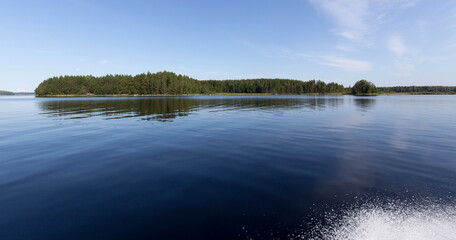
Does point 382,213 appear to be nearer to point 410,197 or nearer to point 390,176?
point 410,197

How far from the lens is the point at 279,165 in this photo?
11367 millimetres

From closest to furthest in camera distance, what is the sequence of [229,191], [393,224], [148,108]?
[393,224], [229,191], [148,108]

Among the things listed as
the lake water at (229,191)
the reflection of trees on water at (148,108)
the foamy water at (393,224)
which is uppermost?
the reflection of trees on water at (148,108)

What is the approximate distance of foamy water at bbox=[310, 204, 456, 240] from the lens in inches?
223

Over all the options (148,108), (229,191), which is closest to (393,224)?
(229,191)

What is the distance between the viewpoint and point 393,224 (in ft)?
20.2

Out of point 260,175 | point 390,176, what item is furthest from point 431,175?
point 260,175

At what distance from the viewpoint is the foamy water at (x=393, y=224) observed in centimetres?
566

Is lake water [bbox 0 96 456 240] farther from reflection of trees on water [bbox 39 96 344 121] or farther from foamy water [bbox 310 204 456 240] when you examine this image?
reflection of trees on water [bbox 39 96 344 121]

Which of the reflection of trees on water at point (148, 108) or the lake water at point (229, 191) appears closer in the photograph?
the lake water at point (229, 191)

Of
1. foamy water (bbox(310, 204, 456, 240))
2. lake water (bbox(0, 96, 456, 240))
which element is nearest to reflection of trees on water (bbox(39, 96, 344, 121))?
lake water (bbox(0, 96, 456, 240))

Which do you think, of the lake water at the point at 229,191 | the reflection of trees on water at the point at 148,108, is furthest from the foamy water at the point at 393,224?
the reflection of trees on water at the point at 148,108

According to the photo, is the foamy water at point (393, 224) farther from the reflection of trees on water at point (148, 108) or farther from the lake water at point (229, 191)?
the reflection of trees on water at point (148, 108)

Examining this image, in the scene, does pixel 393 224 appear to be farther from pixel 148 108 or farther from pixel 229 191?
pixel 148 108
